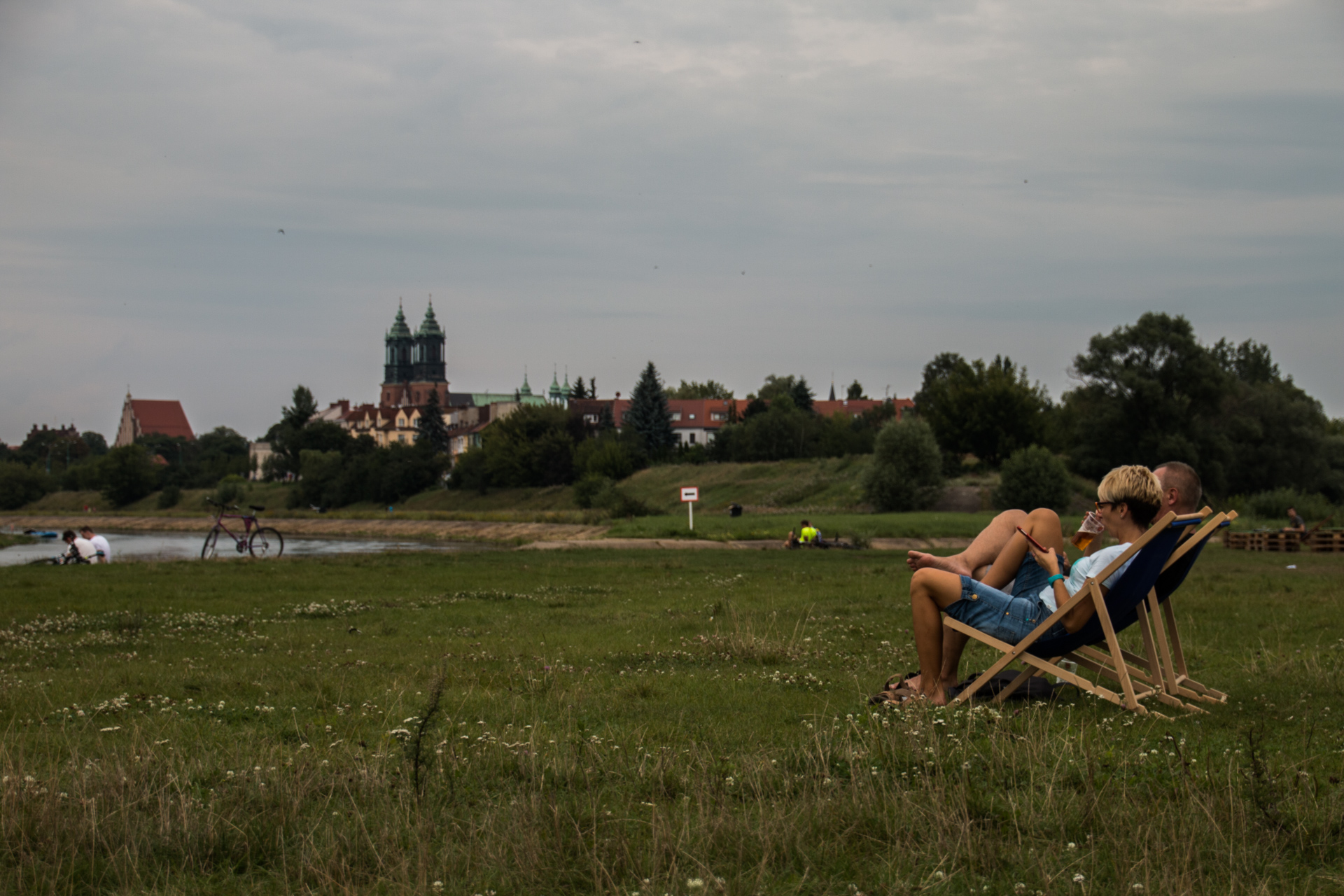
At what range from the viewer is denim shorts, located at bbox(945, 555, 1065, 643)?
591 centimetres

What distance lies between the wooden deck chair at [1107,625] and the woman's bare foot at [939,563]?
1.71 feet

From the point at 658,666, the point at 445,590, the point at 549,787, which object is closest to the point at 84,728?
the point at 549,787

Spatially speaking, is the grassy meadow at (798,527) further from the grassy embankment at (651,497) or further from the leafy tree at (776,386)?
the leafy tree at (776,386)

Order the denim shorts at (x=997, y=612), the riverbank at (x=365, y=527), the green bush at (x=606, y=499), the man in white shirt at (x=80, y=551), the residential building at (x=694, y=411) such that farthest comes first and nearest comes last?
the residential building at (x=694, y=411)
the green bush at (x=606, y=499)
the riverbank at (x=365, y=527)
the man in white shirt at (x=80, y=551)
the denim shorts at (x=997, y=612)

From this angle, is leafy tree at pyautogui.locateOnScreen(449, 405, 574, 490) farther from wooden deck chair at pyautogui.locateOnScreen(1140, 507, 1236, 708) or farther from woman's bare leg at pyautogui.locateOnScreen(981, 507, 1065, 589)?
wooden deck chair at pyautogui.locateOnScreen(1140, 507, 1236, 708)

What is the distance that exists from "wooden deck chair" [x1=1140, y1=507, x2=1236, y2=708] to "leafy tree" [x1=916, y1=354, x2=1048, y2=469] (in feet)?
210

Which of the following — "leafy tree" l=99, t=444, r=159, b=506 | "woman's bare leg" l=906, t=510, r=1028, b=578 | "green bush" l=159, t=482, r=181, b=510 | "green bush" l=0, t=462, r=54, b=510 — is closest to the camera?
"woman's bare leg" l=906, t=510, r=1028, b=578

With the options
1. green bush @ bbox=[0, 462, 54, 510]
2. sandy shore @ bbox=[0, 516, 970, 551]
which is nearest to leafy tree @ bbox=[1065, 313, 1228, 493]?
sandy shore @ bbox=[0, 516, 970, 551]

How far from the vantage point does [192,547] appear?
43406 millimetres

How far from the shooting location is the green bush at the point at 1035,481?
52125mm

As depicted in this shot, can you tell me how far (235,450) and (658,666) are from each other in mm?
183682

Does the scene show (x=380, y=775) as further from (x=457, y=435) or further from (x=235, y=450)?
(x=235, y=450)

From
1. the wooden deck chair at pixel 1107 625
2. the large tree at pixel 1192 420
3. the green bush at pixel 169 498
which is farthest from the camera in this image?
the green bush at pixel 169 498

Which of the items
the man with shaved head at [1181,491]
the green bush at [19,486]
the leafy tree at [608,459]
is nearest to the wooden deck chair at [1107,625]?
the man with shaved head at [1181,491]
